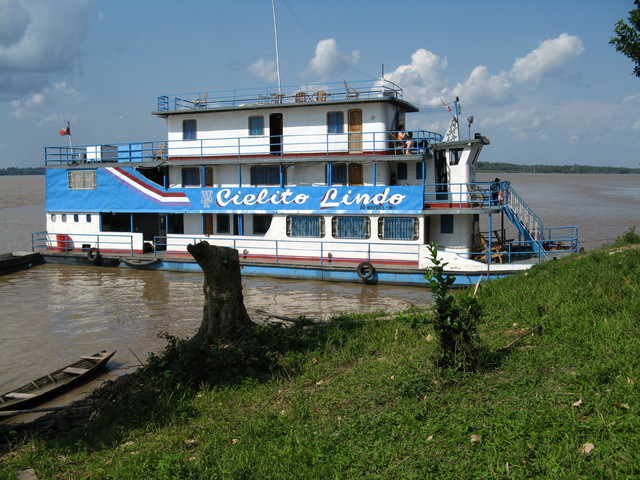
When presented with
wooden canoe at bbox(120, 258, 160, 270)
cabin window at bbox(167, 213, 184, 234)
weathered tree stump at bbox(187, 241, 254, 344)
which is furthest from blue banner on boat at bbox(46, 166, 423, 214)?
weathered tree stump at bbox(187, 241, 254, 344)

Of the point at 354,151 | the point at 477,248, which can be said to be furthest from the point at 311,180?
the point at 477,248

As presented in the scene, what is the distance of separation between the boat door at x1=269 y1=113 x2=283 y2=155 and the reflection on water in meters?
4.88

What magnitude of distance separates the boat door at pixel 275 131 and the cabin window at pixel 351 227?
12.0 feet

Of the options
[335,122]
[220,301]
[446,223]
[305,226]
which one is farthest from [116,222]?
[220,301]

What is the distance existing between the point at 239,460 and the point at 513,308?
18.4ft

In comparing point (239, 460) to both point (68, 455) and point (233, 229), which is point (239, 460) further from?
point (233, 229)

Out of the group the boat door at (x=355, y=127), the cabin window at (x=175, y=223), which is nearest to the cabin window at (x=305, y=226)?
the boat door at (x=355, y=127)

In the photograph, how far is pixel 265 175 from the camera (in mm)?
21016

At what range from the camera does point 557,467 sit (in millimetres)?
4480

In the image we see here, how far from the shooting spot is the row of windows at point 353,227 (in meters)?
18.4

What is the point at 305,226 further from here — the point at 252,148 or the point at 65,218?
the point at 65,218

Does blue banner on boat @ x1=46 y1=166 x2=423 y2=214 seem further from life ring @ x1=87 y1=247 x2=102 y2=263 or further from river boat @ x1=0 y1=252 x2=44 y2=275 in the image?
river boat @ x1=0 y1=252 x2=44 y2=275

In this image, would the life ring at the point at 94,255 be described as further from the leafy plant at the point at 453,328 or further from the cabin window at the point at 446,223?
the leafy plant at the point at 453,328

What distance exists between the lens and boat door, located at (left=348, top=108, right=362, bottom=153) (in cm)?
1969
